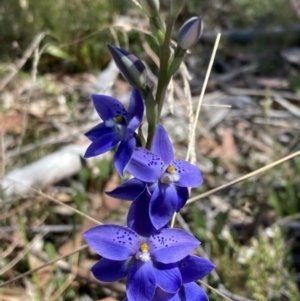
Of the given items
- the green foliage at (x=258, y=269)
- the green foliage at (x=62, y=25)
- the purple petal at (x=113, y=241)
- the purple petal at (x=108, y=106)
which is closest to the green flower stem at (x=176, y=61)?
the purple petal at (x=108, y=106)

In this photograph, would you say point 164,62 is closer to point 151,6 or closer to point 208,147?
point 151,6

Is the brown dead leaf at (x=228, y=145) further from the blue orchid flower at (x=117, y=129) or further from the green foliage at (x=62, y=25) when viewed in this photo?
the blue orchid flower at (x=117, y=129)

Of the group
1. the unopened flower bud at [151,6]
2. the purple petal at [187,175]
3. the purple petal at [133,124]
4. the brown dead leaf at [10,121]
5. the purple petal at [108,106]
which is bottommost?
the brown dead leaf at [10,121]

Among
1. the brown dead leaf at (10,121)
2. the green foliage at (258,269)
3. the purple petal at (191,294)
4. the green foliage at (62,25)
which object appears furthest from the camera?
the green foliage at (62,25)

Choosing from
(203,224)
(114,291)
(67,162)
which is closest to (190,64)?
(67,162)

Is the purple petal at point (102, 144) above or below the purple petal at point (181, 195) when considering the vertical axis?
above

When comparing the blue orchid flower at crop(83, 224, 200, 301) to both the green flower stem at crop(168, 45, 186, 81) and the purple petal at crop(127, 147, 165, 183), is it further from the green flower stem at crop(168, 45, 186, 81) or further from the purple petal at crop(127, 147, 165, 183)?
the green flower stem at crop(168, 45, 186, 81)

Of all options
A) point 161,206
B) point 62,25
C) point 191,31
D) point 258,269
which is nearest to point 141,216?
point 161,206
